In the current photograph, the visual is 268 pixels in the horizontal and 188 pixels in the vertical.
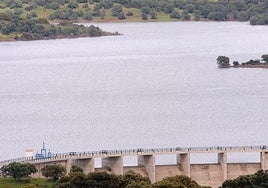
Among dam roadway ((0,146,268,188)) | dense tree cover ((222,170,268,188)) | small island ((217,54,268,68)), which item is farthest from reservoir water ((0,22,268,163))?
dense tree cover ((222,170,268,188))

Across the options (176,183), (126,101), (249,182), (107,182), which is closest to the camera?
(176,183)

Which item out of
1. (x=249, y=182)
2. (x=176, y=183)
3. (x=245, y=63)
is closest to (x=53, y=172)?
(x=176, y=183)

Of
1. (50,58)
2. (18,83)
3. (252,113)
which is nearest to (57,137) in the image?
(252,113)

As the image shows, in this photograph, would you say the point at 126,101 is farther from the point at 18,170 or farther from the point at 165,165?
the point at 18,170

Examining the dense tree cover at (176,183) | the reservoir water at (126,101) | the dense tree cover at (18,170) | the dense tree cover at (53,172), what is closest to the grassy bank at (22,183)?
the dense tree cover at (18,170)

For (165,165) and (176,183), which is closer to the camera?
(176,183)

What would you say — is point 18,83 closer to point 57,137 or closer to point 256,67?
point 256,67
